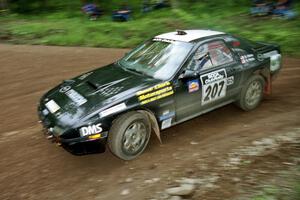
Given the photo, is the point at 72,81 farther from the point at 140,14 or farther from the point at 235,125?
the point at 140,14

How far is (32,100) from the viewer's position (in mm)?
7723

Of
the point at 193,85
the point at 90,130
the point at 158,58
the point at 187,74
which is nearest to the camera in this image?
the point at 90,130

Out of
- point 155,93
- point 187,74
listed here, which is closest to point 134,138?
point 155,93

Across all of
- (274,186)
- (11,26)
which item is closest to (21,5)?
(11,26)

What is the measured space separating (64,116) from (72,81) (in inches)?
45.5

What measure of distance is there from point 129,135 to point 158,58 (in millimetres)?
1450

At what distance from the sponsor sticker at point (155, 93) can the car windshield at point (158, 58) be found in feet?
0.52

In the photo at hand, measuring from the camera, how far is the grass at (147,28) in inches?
485

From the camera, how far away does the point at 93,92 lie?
5.24m

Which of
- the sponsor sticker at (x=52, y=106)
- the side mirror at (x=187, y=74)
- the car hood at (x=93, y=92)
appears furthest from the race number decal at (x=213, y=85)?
the sponsor sticker at (x=52, y=106)

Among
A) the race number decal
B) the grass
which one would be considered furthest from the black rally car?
the grass

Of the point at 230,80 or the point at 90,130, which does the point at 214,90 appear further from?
the point at 90,130

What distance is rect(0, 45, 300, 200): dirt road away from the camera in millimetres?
4582

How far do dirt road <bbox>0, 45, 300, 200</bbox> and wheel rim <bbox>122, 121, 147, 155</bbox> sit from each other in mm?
198
